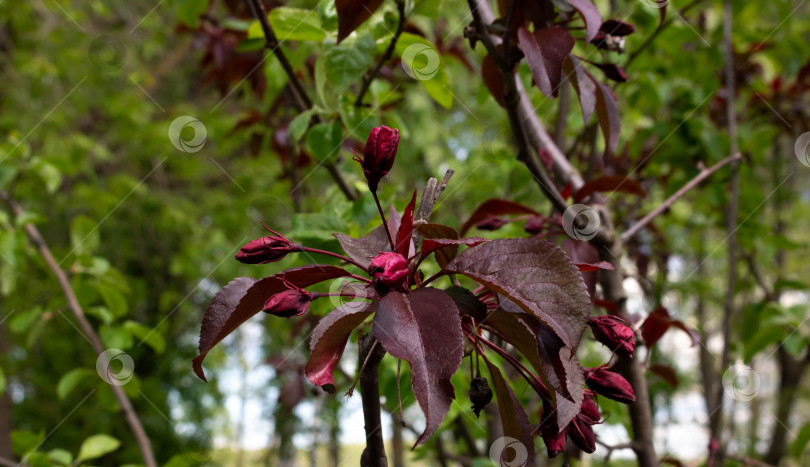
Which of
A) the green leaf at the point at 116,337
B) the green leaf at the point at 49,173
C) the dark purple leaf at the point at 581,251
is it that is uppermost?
the green leaf at the point at 49,173

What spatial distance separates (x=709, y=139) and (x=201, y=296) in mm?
4274

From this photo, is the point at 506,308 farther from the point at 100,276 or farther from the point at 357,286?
the point at 100,276

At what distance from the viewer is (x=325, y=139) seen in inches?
47.9

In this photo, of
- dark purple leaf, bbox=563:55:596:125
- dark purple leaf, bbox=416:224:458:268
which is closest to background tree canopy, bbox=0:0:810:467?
dark purple leaf, bbox=563:55:596:125

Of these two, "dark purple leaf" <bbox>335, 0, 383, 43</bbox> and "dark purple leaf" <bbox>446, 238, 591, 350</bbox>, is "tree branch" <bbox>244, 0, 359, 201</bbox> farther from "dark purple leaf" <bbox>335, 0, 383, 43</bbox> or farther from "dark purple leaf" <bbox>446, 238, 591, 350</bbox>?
"dark purple leaf" <bbox>446, 238, 591, 350</bbox>

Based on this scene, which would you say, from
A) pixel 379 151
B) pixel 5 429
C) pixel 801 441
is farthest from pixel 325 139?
pixel 5 429

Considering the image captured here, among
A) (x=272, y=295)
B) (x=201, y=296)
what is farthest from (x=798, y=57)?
(x=201, y=296)

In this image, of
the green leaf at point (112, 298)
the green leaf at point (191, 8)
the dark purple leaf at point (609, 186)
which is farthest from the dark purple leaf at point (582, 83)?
the green leaf at point (112, 298)

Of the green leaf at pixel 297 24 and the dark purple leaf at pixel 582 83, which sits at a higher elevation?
the green leaf at pixel 297 24

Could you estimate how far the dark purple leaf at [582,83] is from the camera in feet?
3.00

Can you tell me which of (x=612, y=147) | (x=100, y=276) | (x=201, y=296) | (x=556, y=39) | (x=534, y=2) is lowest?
(x=612, y=147)

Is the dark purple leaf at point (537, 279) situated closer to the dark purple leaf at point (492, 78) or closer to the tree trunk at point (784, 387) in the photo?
the dark purple leaf at point (492, 78)

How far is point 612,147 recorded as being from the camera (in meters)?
0.95

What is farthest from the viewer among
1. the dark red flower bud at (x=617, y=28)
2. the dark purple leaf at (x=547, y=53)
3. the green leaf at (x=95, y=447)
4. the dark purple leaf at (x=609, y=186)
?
the green leaf at (x=95, y=447)
